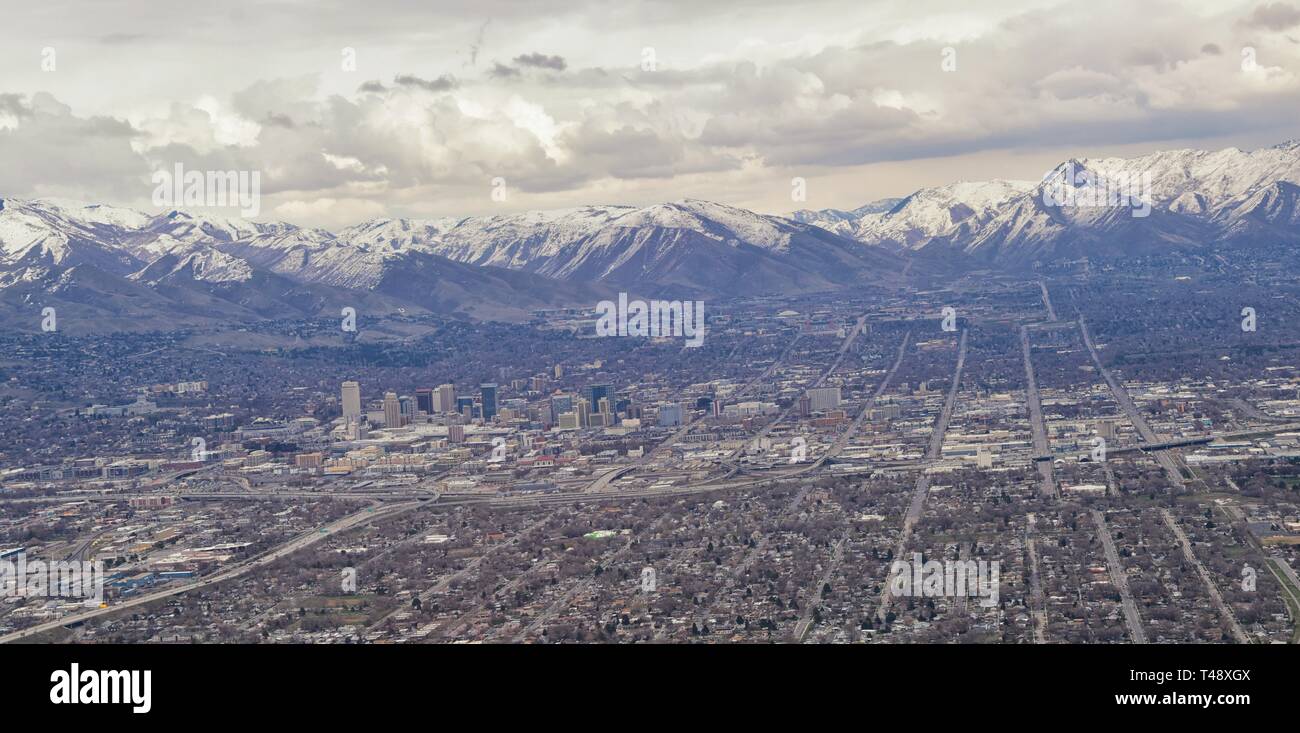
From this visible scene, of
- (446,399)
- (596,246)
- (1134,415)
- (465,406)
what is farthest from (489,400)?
(596,246)

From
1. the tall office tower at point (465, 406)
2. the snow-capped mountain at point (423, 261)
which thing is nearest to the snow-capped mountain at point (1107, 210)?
the snow-capped mountain at point (423, 261)

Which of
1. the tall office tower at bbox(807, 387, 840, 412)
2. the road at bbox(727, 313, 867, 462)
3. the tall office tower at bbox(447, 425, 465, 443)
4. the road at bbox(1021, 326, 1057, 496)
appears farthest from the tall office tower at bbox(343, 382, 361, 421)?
the road at bbox(1021, 326, 1057, 496)

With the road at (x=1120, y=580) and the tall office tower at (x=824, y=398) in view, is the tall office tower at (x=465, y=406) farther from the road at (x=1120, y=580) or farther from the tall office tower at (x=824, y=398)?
the road at (x=1120, y=580)

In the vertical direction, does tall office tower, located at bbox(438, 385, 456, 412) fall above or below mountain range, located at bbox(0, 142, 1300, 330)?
below

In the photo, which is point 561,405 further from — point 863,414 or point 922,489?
point 922,489

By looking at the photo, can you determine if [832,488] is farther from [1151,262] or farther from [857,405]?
[1151,262]

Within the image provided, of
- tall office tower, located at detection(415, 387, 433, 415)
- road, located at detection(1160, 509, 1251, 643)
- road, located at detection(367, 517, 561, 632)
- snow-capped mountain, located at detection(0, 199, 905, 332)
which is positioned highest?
snow-capped mountain, located at detection(0, 199, 905, 332)

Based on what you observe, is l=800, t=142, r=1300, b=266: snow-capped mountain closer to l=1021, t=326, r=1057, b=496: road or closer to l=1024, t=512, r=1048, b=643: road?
l=1021, t=326, r=1057, b=496: road
